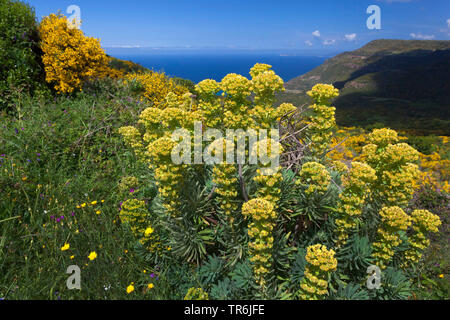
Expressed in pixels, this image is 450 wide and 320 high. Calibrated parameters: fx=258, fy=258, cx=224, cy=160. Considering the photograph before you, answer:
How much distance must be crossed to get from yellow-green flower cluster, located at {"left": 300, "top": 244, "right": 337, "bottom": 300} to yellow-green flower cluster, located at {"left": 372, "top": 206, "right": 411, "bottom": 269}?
666 millimetres

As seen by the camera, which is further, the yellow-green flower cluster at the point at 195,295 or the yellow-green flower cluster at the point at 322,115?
the yellow-green flower cluster at the point at 322,115

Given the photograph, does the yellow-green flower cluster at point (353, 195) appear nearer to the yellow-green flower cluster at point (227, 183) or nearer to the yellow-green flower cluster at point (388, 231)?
the yellow-green flower cluster at point (388, 231)

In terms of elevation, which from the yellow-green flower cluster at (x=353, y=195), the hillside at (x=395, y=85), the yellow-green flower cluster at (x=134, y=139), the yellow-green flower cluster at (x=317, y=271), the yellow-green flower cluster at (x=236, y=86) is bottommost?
the yellow-green flower cluster at (x=317, y=271)

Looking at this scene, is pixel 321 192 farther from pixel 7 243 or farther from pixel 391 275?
A: pixel 7 243

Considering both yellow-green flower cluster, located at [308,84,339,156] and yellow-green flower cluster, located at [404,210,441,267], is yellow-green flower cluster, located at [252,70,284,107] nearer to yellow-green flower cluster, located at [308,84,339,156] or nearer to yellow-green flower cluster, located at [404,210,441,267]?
yellow-green flower cluster, located at [308,84,339,156]

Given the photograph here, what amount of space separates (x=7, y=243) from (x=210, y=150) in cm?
321

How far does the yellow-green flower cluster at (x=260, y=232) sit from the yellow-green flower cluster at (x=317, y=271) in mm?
304

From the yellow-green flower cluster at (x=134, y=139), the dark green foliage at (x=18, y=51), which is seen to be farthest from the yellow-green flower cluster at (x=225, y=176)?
the dark green foliage at (x=18, y=51)

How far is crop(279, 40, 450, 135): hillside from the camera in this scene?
237 feet

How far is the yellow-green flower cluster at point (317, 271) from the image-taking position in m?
1.88

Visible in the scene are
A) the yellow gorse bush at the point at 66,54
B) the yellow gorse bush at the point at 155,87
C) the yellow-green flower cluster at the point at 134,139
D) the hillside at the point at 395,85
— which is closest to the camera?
the yellow-green flower cluster at the point at 134,139

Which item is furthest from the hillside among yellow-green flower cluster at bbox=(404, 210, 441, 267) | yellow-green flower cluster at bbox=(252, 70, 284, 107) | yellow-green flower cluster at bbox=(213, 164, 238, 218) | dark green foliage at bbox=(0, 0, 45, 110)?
yellow-green flower cluster at bbox=(213, 164, 238, 218)
